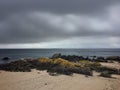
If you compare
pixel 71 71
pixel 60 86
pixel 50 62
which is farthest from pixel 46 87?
pixel 50 62

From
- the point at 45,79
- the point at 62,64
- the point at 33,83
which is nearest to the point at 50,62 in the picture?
the point at 62,64

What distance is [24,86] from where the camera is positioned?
44.0ft

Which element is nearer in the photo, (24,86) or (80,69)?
(24,86)

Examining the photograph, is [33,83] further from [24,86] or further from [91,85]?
[91,85]

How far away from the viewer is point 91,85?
14.7 metres

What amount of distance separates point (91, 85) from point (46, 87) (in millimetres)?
3213

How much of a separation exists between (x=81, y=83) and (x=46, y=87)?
9.45 feet

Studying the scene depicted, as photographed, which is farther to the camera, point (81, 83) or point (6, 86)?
point (81, 83)

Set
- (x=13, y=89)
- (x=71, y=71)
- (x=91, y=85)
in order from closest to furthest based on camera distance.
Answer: (x=13, y=89), (x=91, y=85), (x=71, y=71)

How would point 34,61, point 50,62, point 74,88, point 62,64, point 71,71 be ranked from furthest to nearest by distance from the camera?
point 34,61 → point 50,62 → point 62,64 → point 71,71 → point 74,88

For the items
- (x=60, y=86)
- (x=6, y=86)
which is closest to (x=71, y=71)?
(x=60, y=86)

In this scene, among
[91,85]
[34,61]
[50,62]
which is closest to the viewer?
[91,85]

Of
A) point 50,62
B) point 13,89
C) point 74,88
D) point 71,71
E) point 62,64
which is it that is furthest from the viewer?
point 50,62

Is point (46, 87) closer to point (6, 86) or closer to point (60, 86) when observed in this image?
point (60, 86)
